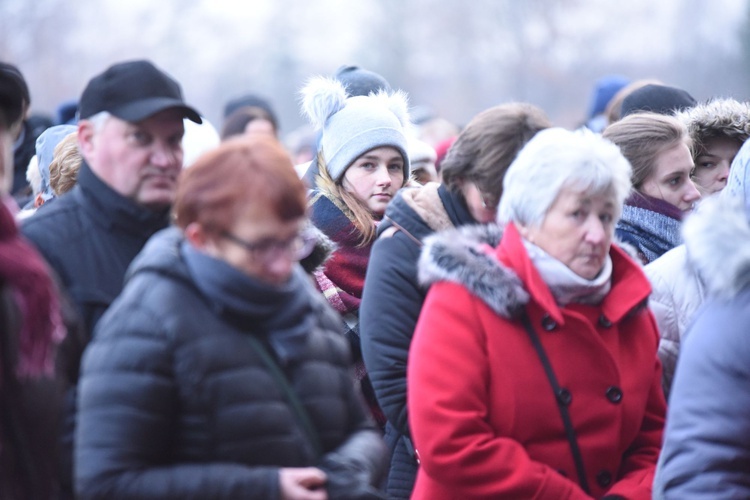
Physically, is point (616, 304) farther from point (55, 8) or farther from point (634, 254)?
point (55, 8)

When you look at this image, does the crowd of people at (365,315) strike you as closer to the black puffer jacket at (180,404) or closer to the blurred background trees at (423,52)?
the black puffer jacket at (180,404)

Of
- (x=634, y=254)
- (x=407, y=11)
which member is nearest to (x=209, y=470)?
(x=634, y=254)

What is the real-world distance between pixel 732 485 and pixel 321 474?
109 cm

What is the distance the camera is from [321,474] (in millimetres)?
2963

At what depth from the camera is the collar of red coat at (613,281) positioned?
361 centimetres

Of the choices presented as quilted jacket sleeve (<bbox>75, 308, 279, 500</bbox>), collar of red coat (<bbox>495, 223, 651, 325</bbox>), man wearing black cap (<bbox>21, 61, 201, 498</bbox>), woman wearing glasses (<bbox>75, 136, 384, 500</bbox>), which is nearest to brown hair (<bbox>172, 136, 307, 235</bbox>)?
woman wearing glasses (<bbox>75, 136, 384, 500</bbox>)

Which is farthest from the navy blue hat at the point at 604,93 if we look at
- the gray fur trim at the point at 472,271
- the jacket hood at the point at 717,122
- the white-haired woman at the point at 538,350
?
the gray fur trim at the point at 472,271

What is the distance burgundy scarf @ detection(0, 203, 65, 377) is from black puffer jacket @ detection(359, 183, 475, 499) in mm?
1521

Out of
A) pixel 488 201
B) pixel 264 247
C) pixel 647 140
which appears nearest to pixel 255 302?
pixel 264 247

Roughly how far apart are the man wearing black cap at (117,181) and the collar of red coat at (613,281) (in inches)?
43.7

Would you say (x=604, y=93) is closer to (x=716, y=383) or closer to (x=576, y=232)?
(x=576, y=232)

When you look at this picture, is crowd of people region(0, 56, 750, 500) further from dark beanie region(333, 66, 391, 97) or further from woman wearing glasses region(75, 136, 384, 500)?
dark beanie region(333, 66, 391, 97)

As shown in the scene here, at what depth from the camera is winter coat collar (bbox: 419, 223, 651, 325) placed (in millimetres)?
3592

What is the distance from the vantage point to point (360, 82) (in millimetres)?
6191
